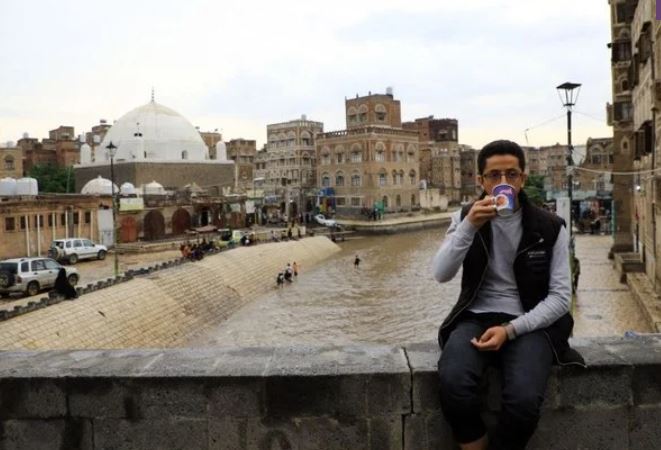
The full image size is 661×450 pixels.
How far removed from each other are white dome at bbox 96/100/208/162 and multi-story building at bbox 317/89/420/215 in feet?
56.8

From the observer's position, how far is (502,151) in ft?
11.1

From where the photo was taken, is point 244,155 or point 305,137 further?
point 244,155

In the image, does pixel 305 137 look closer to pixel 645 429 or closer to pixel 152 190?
pixel 152 190

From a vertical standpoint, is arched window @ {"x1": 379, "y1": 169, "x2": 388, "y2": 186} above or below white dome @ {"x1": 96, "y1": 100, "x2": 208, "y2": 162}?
below

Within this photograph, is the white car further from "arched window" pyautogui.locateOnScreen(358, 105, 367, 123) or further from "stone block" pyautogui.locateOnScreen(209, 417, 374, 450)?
"stone block" pyautogui.locateOnScreen(209, 417, 374, 450)

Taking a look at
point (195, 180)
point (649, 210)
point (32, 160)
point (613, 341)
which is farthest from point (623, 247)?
point (32, 160)

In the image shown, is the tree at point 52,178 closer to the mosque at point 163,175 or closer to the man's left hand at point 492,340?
the mosque at point 163,175

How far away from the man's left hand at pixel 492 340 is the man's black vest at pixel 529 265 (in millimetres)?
243

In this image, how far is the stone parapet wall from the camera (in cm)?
320

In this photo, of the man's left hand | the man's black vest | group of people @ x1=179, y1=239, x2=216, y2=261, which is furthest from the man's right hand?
group of people @ x1=179, y1=239, x2=216, y2=261

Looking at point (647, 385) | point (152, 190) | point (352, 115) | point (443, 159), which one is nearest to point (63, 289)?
point (647, 385)

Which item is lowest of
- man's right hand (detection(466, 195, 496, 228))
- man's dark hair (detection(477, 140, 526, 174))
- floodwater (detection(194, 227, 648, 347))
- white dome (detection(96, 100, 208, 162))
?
floodwater (detection(194, 227, 648, 347))

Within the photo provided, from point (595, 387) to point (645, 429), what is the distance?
0.35 meters

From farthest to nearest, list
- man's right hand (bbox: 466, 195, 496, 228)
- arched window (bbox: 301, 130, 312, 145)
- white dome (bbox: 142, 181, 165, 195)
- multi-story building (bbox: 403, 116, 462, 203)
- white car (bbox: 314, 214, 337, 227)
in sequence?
multi-story building (bbox: 403, 116, 462, 203), arched window (bbox: 301, 130, 312, 145), white car (bbox: 314, 214, 337, 227), white dome (bbox: 142, 181, 165, 195), man's right hand (bbox: 466, 195, 496, 228)
